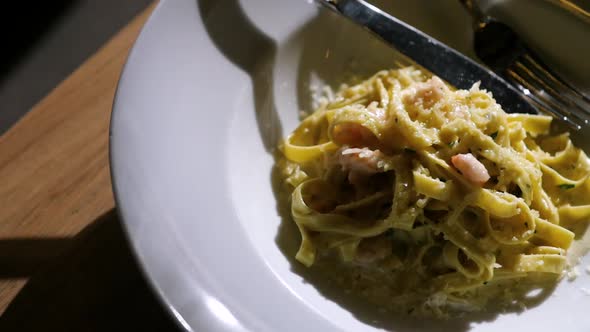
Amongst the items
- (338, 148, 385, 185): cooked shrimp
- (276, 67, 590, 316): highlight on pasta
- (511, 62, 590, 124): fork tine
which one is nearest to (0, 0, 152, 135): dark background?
(276, 67, 590, 316): highlight on pasta

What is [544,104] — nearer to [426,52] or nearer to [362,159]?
[426,52]

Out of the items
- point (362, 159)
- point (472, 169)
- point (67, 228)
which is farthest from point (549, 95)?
point (67, 228)

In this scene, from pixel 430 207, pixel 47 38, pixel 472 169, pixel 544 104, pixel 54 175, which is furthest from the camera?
pixel 47 38

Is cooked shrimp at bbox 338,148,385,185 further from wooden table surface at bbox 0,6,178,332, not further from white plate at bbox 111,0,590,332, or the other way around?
wooden table surface at bbox 0,6,178,332

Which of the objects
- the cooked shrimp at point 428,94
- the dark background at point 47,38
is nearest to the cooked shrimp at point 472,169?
the cooked shrimp at point 428,94

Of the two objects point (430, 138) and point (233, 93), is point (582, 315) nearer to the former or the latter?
point (430, 138)

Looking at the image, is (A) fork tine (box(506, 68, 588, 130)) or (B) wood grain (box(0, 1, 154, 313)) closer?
(B) wood grain (box(0, 1, 154, 313))

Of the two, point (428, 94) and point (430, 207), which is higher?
point (428, 94)
